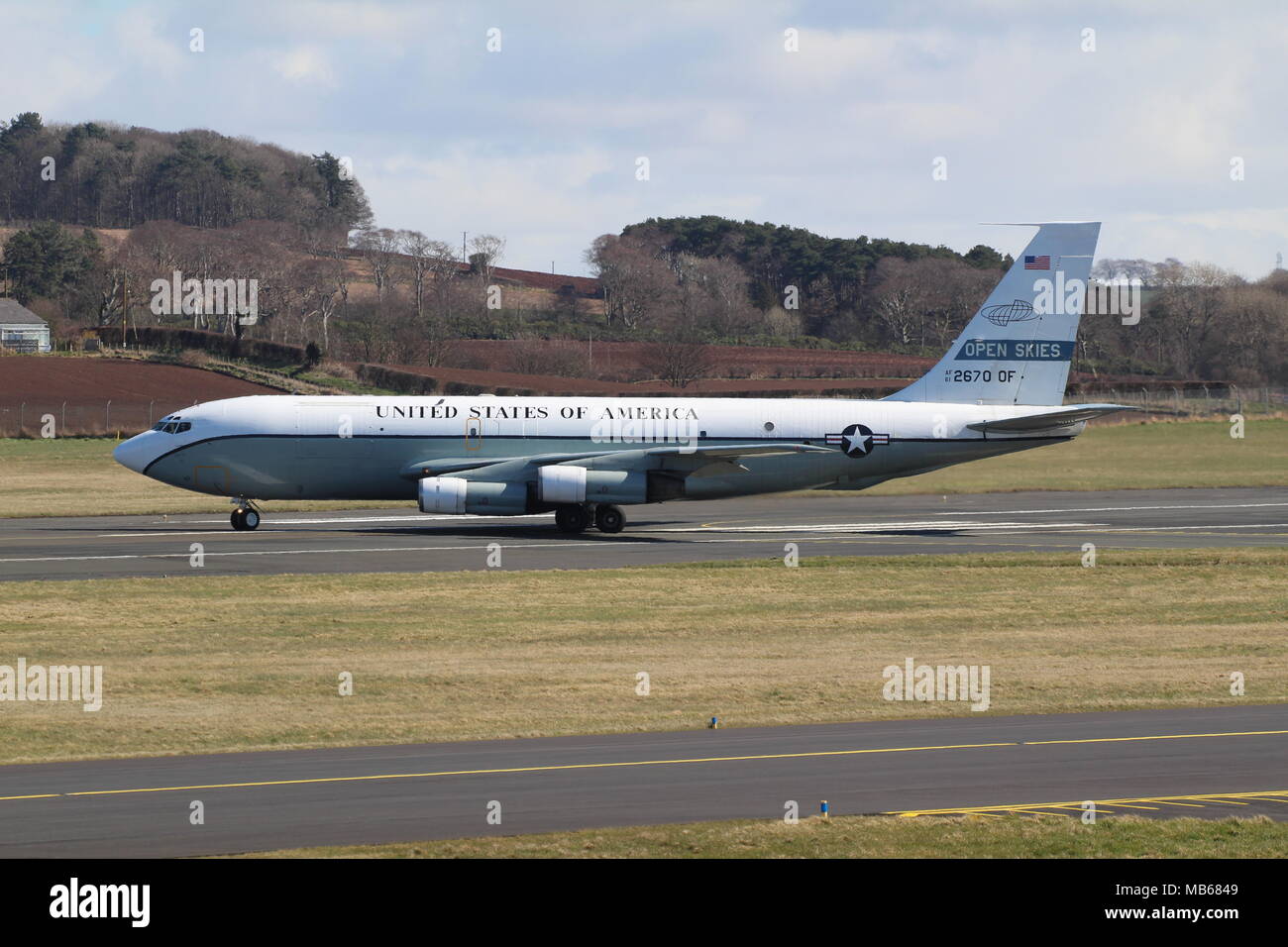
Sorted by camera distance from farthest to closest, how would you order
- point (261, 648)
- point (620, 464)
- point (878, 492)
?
point (878, 492) < point (620, 464) < point (261, 648)

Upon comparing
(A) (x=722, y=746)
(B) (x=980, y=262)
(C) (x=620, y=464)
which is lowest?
(A) (x=722, y=746)

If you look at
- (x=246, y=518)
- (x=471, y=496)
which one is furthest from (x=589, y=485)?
(x=246, y=518)

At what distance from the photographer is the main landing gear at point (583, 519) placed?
48.1 meters

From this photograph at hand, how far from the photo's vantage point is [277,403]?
158 feet

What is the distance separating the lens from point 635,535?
4791 cm

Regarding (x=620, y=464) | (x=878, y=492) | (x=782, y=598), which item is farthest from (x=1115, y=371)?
(x=782, y=598)

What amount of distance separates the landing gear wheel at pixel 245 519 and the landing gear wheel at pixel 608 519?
11090 mm

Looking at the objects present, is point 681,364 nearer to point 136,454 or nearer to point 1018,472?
point 1018,472

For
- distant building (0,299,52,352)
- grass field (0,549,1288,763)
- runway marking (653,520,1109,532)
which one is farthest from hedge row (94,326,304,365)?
grass field (0,549,1288,763)

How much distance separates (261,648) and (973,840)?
613 inches

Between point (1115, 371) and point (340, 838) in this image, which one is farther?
point (1115, 371)

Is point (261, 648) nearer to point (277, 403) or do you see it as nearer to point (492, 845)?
point (492, 845)

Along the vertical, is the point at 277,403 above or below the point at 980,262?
below

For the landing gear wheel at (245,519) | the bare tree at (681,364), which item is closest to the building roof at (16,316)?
the bare tree at (681,364)
